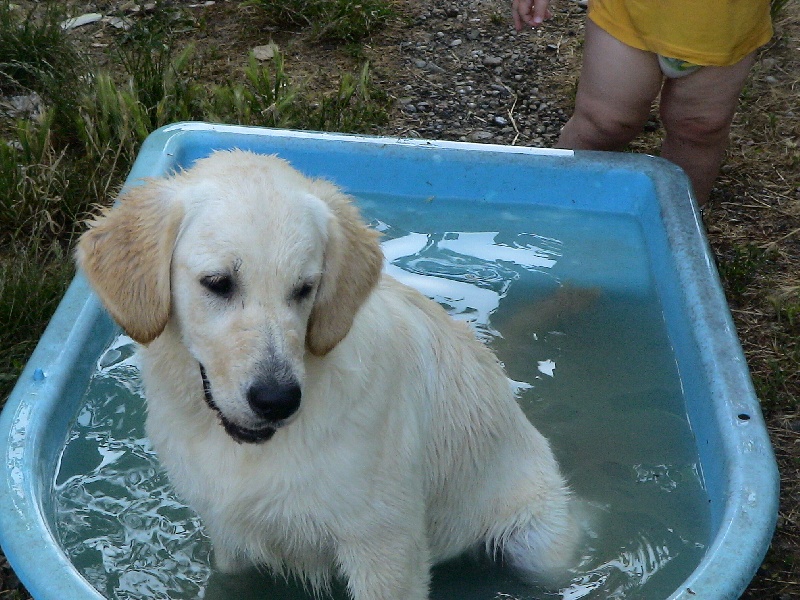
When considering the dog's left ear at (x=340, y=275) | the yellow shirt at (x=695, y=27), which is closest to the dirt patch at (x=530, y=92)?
the yellow shirt at (x=695, y=27)

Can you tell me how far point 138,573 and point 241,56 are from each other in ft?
11.7

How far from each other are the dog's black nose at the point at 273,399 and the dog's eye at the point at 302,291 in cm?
21

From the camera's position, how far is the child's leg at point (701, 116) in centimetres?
361

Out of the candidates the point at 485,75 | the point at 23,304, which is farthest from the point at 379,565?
the point at 485,75

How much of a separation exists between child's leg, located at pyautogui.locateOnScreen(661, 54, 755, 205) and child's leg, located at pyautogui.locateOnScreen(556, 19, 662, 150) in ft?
0.34

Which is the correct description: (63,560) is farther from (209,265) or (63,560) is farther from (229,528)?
(209,265)

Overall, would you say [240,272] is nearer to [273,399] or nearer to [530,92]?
[273,399]

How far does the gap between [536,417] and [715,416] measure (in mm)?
748

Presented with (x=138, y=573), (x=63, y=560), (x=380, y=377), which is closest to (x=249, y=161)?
(x=380, y=377)

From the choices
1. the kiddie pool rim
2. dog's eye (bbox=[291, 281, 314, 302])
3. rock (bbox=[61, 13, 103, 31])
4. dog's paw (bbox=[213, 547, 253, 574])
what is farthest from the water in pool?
rock (bbox=[61, 13, 103, 31])

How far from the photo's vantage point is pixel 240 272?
1.98m

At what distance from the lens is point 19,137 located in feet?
13.7

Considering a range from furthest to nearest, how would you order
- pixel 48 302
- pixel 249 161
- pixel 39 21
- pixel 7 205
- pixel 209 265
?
pixel 39 21
pixel 7 205
pixel 48 302
pixel 249 161
pixel 209 265

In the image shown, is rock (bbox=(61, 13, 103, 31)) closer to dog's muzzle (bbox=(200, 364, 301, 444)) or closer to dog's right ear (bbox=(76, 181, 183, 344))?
dog's right ear (bbox=(76, 181, 183, 344))
